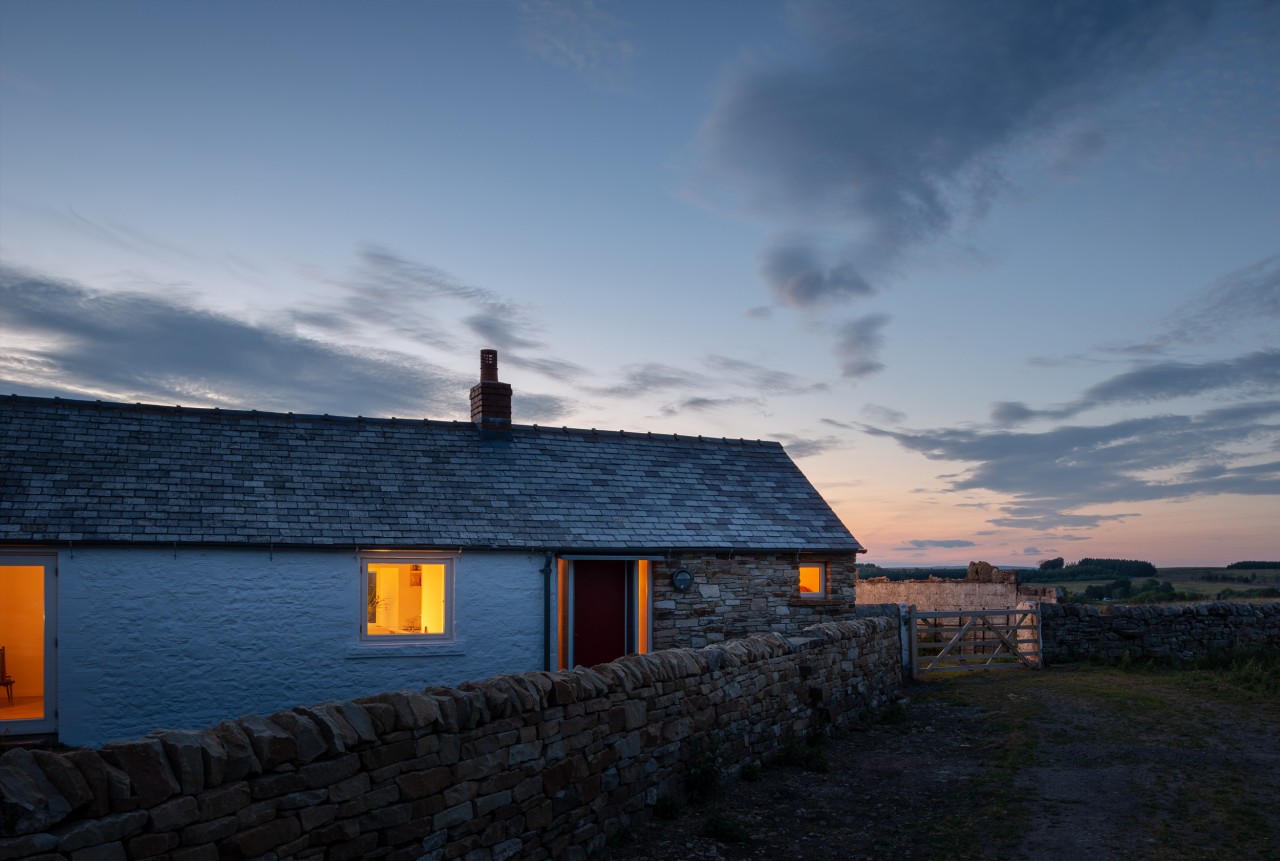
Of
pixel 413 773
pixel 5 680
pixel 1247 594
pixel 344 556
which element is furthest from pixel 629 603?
pixel 1247 594

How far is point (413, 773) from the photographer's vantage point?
5.69 metres

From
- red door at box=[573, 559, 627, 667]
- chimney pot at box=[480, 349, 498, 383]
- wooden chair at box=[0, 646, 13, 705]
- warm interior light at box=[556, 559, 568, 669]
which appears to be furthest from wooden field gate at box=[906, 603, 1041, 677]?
wooden chair at box=[0, 646, 13, 705]

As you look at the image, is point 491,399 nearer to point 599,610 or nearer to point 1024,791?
point 599,610

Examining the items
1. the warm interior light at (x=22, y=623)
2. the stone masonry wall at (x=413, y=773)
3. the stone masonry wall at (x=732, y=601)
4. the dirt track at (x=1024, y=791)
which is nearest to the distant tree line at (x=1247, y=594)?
the stone masonry wall at (x=732, y=601)

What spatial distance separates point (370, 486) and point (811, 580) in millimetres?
8954

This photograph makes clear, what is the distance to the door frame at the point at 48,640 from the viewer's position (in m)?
11.9

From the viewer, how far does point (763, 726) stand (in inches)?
400

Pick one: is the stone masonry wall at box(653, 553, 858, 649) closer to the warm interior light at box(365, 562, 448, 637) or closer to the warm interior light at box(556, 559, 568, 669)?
the warm interior light at box(556, 559, 568, 669)

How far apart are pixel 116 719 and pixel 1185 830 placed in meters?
12.7

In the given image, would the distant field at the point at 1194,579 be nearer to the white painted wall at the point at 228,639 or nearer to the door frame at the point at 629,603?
the door frame at the point at 629,603

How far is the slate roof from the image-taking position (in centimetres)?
1323

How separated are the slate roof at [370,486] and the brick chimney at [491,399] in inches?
11.8

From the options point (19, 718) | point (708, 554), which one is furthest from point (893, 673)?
point (19, 718)

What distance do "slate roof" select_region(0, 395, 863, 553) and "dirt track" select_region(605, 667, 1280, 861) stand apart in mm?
5559
